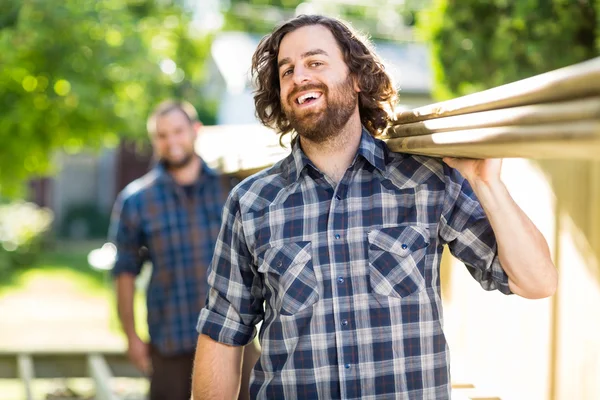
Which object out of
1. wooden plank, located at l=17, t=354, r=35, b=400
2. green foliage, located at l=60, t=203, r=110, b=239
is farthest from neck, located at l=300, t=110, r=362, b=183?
green foliage, located at l=60, t=203, r=110, b=239

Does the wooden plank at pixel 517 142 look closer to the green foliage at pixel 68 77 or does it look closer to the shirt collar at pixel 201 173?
the shirt collar at pixel 201 173

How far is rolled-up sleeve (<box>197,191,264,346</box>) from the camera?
8.25ft

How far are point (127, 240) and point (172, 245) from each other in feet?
0.94

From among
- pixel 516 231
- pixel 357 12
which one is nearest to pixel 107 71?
pixel 516 231

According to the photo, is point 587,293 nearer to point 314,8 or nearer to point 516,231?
point 516,231

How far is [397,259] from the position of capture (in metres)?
2.36

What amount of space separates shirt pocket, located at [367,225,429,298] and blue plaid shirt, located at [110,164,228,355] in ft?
8.16

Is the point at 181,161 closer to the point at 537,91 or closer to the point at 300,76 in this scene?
the point at 300,76

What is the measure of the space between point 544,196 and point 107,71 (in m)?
5.64

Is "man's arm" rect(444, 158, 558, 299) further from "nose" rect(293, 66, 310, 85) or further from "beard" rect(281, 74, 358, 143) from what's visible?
"nose" rect(293, 66, 310, 85)

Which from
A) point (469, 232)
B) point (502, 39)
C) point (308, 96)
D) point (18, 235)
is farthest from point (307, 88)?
point (18, 235)

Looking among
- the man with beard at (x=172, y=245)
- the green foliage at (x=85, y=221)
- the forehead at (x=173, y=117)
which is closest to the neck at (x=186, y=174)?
the man with beard at (x=172, y=245)

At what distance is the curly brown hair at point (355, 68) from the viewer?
259 cm

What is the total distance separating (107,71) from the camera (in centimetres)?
812
